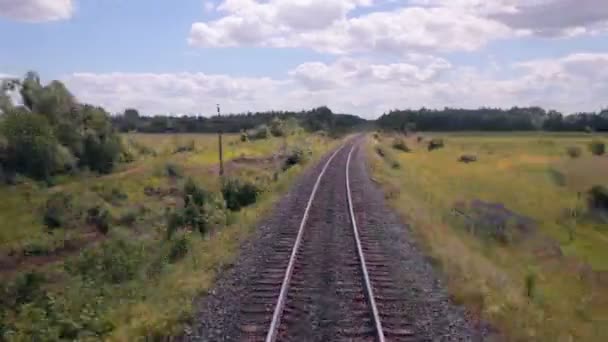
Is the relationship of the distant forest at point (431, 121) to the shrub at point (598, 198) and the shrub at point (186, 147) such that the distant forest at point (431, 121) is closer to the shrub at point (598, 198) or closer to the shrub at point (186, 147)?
the shrub at point (186, 147)

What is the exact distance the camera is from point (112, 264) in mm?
18578

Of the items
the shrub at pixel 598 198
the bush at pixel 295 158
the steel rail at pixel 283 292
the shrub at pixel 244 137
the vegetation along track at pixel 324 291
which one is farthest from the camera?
the shrub at pixel 244 137

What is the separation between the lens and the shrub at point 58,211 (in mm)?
35781

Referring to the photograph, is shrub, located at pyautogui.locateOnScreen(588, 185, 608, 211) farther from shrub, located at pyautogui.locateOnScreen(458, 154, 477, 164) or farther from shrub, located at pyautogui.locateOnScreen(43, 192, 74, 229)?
shrub, located at pyautogui.locateOnScreen(43, 192, 74, 229)

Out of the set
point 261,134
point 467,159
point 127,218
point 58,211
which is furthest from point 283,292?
point 261,134

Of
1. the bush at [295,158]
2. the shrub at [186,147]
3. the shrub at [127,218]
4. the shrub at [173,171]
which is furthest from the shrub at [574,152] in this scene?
the shrub at [127,218]

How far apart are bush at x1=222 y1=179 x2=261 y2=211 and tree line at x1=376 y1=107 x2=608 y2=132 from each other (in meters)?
100

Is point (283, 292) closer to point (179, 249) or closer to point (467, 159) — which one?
point (179, 249)

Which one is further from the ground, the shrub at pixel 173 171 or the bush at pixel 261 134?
the bush at pixel 261 134

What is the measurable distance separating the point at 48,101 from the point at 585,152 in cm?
5041

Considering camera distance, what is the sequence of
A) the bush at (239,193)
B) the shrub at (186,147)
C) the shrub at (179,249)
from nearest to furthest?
the shrub at (179,249)
the bush at (239,193)
the shrub at (186,147)

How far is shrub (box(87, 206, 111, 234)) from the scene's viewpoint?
36.0m

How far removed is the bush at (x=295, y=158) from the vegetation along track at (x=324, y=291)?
25986 mm

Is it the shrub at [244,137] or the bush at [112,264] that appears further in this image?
the shrub at [244,137]
